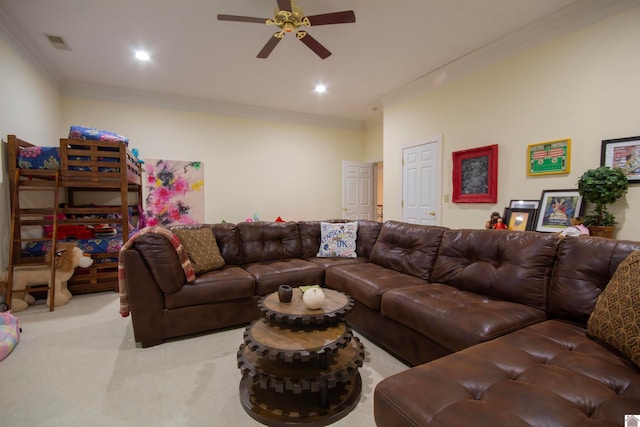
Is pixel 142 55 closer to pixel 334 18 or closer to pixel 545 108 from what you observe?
pixel 334 18

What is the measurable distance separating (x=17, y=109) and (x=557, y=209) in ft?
19.3

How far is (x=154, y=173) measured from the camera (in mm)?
4848

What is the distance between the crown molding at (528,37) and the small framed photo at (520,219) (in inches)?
70.5

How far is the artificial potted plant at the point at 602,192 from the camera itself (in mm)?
2424

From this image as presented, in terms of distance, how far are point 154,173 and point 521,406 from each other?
5.38 meters

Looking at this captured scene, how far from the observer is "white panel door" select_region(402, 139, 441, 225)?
424cm

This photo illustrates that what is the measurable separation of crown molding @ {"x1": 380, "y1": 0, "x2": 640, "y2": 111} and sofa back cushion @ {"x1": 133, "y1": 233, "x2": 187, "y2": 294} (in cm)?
405

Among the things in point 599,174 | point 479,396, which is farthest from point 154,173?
point 599,174

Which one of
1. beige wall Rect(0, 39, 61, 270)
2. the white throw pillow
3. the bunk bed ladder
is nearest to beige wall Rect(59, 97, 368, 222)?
beige wall Rect(0, 39, 61, 270)

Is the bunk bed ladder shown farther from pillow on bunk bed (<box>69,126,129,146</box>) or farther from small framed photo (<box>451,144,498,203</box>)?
small framed photo (<box>451,144,498,203</box>)

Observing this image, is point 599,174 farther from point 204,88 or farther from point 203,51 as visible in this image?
point 204,88

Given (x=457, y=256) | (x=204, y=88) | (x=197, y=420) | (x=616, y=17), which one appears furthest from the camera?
(x=204, y=88)

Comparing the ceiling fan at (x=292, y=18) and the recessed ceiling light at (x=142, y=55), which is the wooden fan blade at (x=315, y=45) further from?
the recessed ceiling light at (x=142, y=55)

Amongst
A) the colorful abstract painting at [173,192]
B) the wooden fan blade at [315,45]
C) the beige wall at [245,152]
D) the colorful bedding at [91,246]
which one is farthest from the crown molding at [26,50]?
the wooden fan blade at [315,45]
